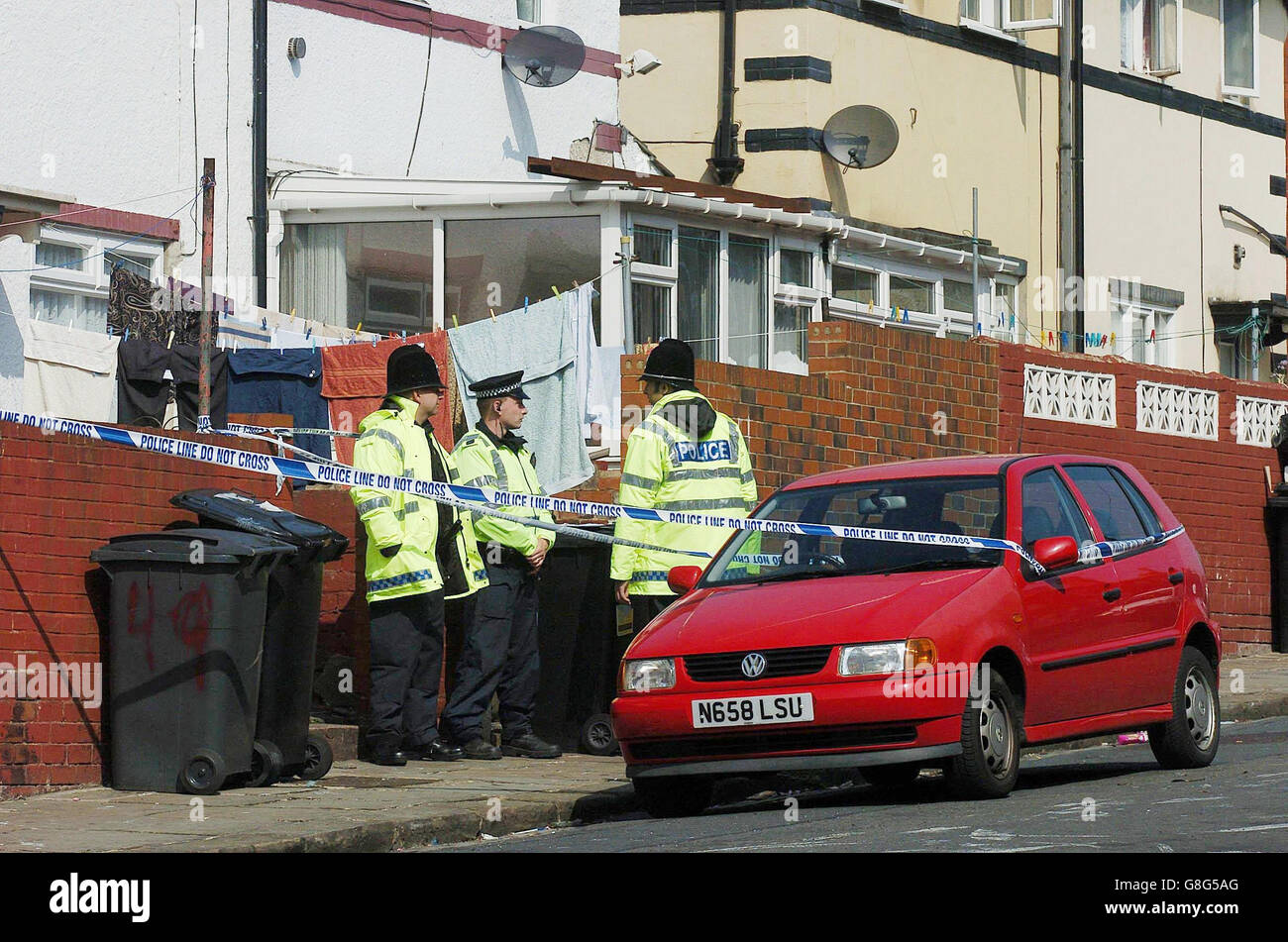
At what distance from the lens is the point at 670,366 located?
12188 mm

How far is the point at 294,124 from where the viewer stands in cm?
1858

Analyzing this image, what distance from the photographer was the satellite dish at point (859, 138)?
21875 millimetres

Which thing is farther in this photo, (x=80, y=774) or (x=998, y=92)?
(x=998, y=92)

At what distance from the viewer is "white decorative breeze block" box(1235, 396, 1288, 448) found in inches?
796

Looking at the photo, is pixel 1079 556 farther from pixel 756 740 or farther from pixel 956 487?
pixel 756 740

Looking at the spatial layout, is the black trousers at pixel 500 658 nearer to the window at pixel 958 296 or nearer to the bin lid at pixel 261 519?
the bin lid at pixel 261 519

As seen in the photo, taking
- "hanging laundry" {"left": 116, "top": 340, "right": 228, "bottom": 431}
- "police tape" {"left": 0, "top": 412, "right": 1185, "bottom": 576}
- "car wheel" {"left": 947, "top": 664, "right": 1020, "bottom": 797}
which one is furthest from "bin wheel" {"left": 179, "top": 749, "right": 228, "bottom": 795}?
"hanging laundry" {"left": 116, "top": 340, "right": 228, "bottom": 431}

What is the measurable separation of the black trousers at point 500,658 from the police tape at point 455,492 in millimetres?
732

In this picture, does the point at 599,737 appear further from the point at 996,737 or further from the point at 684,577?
the point at 996,737

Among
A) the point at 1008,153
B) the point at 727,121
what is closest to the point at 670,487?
the point at 727,121

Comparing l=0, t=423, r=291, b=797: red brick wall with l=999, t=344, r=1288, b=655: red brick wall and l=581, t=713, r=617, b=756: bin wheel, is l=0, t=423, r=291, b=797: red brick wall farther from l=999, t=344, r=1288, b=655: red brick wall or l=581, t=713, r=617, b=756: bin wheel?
l=999, t=344, r=1288, b=655: red brick wall

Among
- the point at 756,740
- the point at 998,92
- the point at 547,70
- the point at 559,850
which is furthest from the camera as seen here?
the point at 998,92
